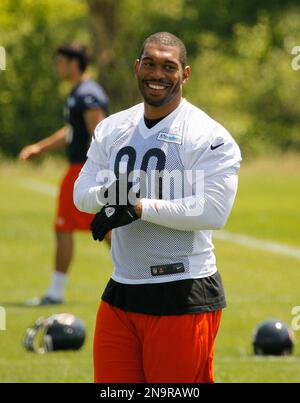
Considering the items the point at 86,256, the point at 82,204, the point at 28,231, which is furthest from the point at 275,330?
the point at 28,231

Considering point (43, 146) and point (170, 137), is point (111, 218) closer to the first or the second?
point (170, 137)

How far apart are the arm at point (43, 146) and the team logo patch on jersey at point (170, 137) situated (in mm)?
6894

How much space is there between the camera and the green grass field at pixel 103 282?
1038 cm

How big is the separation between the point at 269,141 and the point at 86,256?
1455 inches

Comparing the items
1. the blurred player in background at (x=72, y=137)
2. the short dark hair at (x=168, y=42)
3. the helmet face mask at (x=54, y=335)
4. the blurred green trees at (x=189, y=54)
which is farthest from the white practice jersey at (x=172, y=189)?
the blurred green trees at (x=189, y=54)

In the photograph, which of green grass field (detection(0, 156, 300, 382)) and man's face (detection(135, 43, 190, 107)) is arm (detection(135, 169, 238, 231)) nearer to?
man's face (detection(135, 43, 190, 107))

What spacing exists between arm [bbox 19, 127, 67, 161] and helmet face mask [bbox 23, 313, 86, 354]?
214 centimetres

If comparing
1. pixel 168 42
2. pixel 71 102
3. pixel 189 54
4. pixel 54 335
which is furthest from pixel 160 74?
pixel 189 54

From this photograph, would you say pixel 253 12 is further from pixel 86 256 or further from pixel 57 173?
pixel 86 256

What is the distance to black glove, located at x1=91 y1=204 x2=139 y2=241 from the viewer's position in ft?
19.1

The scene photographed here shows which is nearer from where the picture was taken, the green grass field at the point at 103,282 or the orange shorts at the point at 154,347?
the orange shorts at the point at 154,347

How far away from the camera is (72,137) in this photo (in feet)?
45.3

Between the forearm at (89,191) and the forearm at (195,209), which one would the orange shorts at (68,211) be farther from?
the forearm at (195,209)

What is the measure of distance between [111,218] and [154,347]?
0.63 meters
